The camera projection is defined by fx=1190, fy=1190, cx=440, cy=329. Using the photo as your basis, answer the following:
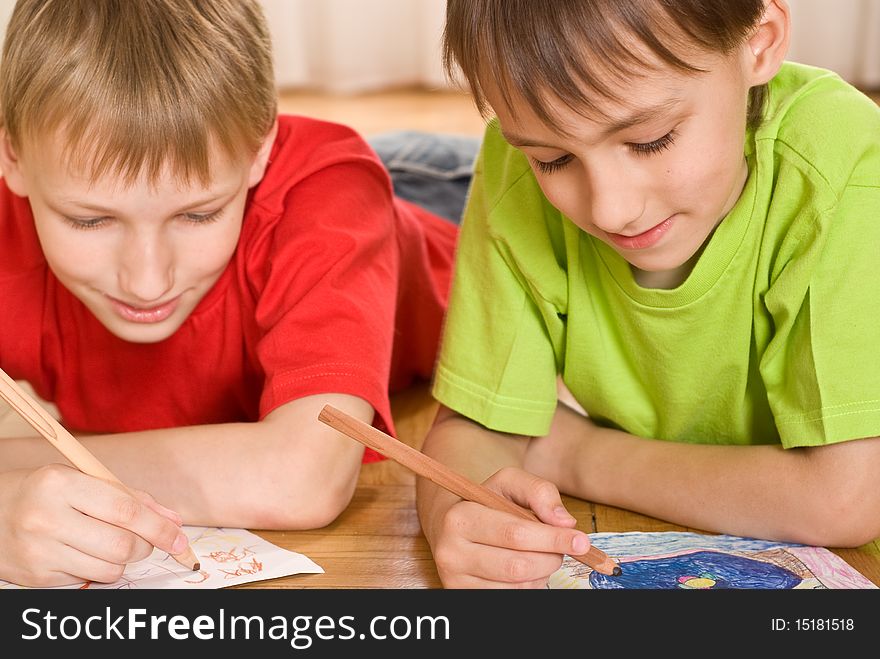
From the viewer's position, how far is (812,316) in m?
0.80

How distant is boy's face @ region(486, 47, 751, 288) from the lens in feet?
2.34

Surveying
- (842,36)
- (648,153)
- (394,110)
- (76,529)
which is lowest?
(394,110)

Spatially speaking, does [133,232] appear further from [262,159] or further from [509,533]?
[509,533]

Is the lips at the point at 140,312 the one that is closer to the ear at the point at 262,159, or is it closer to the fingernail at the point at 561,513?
the ear at the point at 262,159

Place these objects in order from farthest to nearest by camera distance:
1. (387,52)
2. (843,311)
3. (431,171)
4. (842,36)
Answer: (387,52)
(842,36)
(431,171)
(843,311)

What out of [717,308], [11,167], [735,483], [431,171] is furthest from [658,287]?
[431,171]

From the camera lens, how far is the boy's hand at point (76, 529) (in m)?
0.75

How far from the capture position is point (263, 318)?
969mm

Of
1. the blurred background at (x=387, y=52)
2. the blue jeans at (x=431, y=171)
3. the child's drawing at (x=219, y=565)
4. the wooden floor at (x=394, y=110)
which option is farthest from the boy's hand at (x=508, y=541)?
the blurred background at (x=387, y=52)

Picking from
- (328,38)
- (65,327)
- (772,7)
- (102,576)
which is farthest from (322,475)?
(328,38)

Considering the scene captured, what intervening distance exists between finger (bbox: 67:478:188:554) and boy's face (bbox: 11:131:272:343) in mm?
192

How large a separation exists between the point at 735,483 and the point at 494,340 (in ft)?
0.69

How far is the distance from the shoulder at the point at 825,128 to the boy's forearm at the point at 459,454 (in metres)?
0.30

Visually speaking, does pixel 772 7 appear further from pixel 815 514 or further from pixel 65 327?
pixel 65 327
